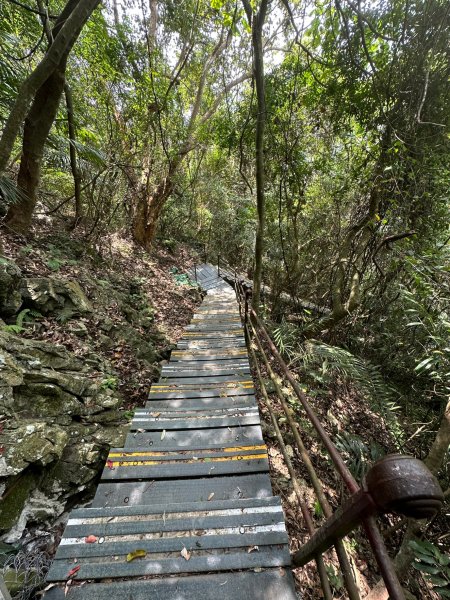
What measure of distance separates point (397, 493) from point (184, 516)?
1.63m

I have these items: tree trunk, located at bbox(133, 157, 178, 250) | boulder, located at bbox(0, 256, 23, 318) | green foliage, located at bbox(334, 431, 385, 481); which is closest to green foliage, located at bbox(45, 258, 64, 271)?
boulder, located at bbox(0, 256, 23, 318)

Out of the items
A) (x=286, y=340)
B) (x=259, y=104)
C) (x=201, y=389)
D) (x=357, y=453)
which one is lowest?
(x=357, y=453)

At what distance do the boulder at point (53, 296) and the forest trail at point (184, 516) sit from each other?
2.04 m

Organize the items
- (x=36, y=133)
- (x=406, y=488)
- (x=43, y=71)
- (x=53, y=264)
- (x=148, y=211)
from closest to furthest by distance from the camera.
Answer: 1. (x=406, y=488)
2. (x=43, y=71)
3. (x=36, y=133)
4. (x=53, y=264)
5. (x=148, y=211)

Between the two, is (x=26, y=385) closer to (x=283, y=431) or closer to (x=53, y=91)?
(x=283, y=431)

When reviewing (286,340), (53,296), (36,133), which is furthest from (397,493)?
(36,133)

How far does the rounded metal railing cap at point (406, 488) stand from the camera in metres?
0.72

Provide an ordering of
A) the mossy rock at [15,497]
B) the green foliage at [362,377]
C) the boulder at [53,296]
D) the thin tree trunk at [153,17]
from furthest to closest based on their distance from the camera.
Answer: the thin tree trunk at [153,17] → the green foliage at [362,377] → the boulder at [53,296] → the mossy rock at [15,497]

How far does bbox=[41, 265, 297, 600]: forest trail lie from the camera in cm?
146

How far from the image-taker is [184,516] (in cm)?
185

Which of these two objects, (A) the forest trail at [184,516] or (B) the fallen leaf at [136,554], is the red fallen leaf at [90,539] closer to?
(A) the forest trail at [184,516]

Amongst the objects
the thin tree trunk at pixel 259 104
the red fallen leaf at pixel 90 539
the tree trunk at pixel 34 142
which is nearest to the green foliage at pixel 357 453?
the thin tree trunk at pixel 259 104

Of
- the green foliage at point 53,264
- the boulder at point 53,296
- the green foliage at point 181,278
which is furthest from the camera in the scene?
the green foliage at point 181,278

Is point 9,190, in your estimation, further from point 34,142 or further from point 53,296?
→ point 53,296
